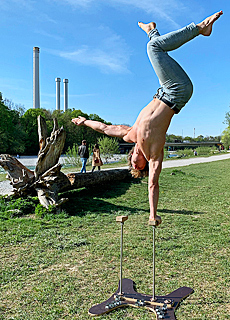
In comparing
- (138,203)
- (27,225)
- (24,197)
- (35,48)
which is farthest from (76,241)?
(35,48)

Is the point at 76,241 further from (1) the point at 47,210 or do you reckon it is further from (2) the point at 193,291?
(2) the point at 193,291

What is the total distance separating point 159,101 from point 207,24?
0.74 m

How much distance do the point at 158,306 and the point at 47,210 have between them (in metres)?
4.50

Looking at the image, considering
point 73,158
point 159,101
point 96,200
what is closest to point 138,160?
point 159,101

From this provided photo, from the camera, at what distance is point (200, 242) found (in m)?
5.61

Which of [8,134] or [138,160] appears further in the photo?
[8,134]

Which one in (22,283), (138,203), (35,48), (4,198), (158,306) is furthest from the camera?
(35,48)

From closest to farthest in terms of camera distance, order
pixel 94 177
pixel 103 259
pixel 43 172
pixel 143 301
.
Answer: pixel 143 301 → pixel 103 259 → pixel 43 172 → pixel 94 177

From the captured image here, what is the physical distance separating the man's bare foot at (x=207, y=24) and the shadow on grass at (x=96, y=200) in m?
5.95

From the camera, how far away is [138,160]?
2834 mm

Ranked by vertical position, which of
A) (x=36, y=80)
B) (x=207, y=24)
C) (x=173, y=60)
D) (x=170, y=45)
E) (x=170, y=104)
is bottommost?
(x=170, y=104)

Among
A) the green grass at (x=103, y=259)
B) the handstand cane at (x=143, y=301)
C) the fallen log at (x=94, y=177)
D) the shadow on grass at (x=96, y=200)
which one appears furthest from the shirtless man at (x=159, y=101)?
the fallen log at (x=94, y=177)

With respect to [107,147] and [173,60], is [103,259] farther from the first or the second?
[107,147]

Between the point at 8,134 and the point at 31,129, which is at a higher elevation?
the point at 31,129
